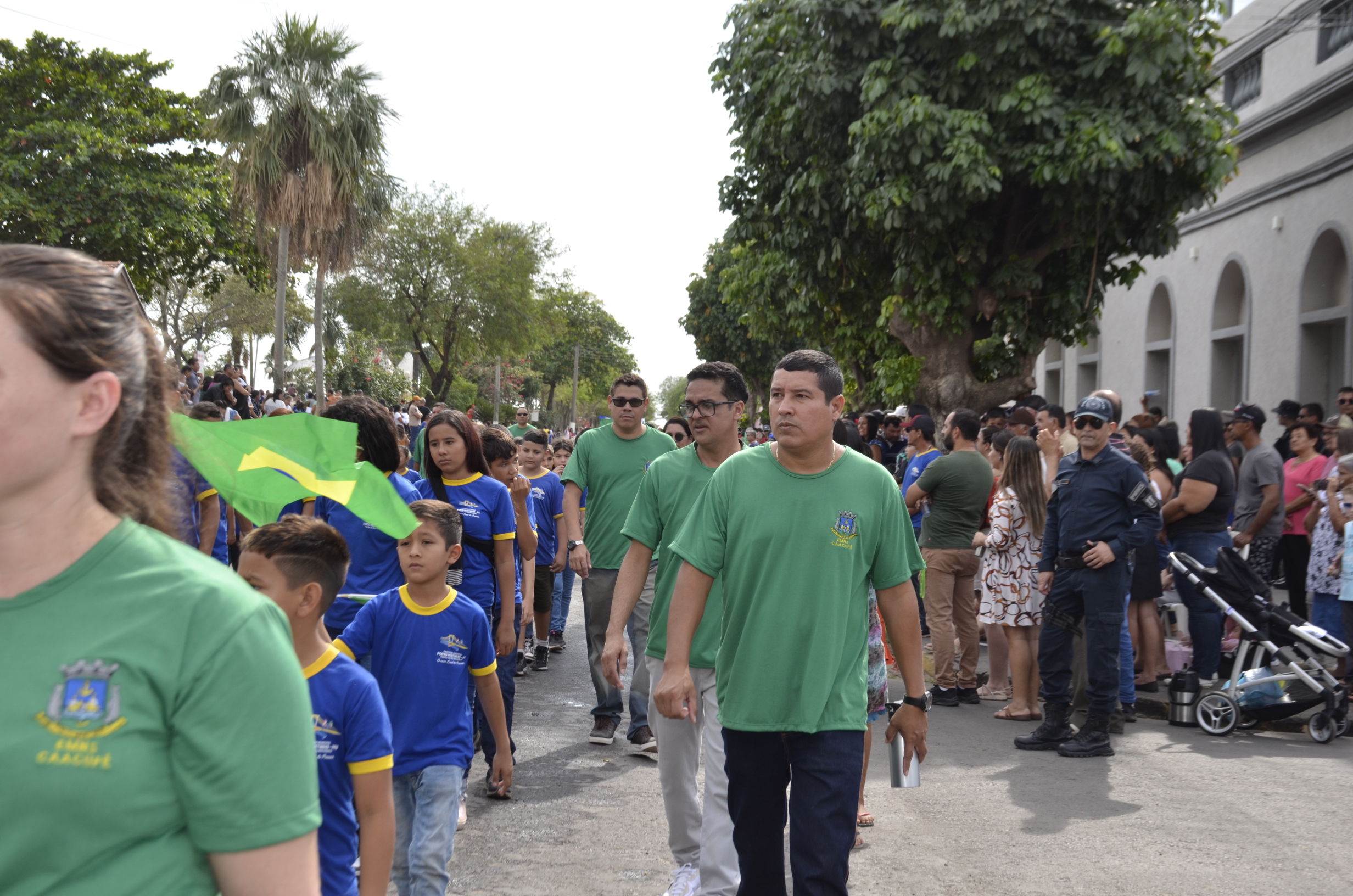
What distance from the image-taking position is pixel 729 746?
12.5 ft

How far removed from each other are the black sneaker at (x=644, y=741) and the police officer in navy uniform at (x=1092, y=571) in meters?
2.35

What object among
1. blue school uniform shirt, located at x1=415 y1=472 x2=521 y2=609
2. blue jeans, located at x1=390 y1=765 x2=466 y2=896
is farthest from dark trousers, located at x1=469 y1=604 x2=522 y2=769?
blue jeans, located at x1=390 y1=765 x2=466 y2=896

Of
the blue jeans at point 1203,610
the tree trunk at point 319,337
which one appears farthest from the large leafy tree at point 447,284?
the blue jeans at point 1203,610

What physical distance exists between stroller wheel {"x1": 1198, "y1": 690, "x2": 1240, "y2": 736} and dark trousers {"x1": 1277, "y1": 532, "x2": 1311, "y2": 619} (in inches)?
126

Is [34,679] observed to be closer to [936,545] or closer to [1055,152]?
[936,545]

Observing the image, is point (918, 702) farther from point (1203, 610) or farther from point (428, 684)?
point (1203, 610)

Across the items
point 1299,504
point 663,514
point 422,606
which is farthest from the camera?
point 1299,504

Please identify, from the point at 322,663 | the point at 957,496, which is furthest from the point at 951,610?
the point at 322,663

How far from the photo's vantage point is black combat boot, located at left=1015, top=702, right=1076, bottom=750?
7.36 m

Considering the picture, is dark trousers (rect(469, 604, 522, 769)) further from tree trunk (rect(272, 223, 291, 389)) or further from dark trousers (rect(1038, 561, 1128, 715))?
tree trunk (rect(272, 223, 291, 389))

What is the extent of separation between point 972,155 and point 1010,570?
22.5 ft

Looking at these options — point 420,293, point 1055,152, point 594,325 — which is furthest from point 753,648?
point 594,325

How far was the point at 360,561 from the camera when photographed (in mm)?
4973

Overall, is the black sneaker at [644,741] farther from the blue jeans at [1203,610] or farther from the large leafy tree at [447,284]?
the large leafy tree at [447,284]
